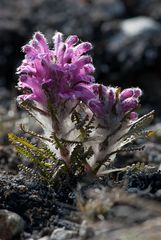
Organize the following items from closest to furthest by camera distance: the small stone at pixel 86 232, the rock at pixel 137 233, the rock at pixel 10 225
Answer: the rock at pixel 137 233 → the small stone at pixel 86 232 → the rock at pixel 10 225

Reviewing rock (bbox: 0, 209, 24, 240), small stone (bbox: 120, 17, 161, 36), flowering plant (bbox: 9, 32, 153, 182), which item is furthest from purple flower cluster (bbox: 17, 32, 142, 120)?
small stone (bbox: 120, 17, 161, 36)

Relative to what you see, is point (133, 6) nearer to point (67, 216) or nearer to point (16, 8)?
point (16, 8)

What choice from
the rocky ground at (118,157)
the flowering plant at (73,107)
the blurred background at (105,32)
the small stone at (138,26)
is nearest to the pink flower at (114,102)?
the flowering plant at (73,107)

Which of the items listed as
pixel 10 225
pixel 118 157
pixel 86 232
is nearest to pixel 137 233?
pixel 86 232

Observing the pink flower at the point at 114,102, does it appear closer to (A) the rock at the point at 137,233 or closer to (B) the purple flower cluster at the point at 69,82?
(B) the purple flower cluster at the point at 69,82

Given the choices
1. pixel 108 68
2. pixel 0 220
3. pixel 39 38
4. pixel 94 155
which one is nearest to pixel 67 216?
pixel 0 220

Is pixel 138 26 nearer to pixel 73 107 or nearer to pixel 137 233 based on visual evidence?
pixel 73 107
